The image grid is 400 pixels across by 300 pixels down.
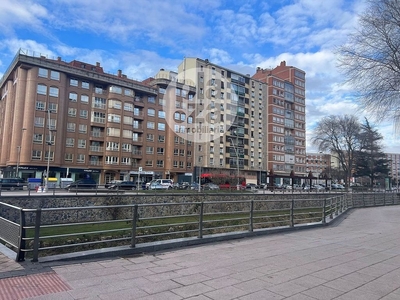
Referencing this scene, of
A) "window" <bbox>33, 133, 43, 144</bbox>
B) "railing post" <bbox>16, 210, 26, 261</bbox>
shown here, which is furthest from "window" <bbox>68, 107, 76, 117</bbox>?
"railing post" <bbox>16, 210, 26, 261</bbox>

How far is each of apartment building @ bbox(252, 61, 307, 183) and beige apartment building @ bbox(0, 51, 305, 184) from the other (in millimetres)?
282

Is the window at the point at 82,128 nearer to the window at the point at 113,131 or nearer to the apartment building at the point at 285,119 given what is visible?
the window at the point at 113,131

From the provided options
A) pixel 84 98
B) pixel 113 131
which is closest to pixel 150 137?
pixel 113 131

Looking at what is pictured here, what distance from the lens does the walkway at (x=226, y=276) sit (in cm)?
453

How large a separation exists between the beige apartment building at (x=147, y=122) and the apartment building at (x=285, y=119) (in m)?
0.28

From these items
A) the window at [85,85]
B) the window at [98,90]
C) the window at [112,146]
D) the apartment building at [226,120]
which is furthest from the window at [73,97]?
the apartment building at [226,120]

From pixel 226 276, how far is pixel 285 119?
88.5 metres

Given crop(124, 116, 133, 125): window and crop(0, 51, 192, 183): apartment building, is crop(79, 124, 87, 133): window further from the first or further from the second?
crop(124, 116, 133, 125): window

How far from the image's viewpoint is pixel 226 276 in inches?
213

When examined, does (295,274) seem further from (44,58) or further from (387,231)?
(44,58)

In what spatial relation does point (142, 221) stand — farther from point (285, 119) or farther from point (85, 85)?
point (285, 119)

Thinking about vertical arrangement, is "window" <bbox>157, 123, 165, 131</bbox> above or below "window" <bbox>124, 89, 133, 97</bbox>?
below

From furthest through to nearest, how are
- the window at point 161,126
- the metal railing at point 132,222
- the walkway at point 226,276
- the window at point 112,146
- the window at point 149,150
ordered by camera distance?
the window at point 161,126
the window at point 149,150
the window at point 112,146
the metal railing at point 132,222
the walkway at point 226,276

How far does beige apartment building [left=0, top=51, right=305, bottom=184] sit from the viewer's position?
50938 mm
